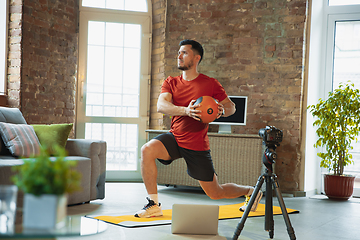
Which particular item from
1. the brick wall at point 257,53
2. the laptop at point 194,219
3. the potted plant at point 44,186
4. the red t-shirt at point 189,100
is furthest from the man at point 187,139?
the brick wall at point 257,53

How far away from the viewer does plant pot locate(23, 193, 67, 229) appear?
0.81 metres

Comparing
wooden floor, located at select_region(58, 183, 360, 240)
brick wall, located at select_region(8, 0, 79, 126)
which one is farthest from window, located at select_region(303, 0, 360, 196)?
brick wall, located at select_region(8, 0, 79, 126)

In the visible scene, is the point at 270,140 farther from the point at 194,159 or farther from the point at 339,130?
the point at 339,130

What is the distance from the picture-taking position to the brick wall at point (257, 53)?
15.0 ft

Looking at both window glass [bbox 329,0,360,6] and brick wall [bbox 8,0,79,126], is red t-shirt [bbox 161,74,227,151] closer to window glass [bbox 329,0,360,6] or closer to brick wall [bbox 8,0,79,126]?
brick wall [bbox 8,0,79,126]

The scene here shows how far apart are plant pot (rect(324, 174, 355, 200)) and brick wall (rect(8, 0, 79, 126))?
3547 millimetres

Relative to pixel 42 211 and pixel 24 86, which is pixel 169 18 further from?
pixel 42 211

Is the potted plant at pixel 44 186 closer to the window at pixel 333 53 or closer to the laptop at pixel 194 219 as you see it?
the laptop at pixel 194 219

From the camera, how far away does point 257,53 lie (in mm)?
4711

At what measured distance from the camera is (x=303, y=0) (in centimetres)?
457

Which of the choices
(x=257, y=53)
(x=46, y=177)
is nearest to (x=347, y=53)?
(x=257, y=53)

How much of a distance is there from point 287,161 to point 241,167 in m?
0.75

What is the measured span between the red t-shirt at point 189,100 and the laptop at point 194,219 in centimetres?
48

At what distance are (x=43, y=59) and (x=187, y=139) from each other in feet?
9.00
